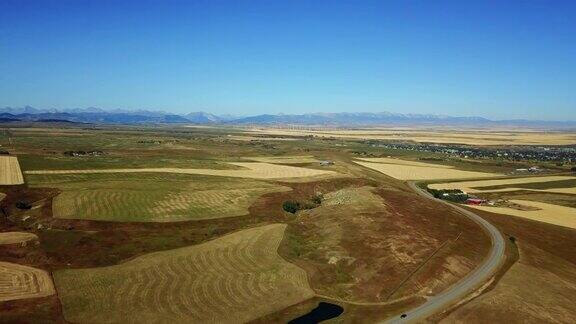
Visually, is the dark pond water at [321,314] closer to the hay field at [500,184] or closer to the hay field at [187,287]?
the hay field at [187,287]

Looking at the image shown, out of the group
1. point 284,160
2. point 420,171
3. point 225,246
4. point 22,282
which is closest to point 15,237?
point 22,282

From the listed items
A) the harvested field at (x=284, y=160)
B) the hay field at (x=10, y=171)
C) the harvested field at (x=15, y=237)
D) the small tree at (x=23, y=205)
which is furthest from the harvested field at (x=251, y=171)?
the harvested field at (x=15, y=237)

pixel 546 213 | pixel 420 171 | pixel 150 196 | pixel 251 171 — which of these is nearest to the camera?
pixel 150 196

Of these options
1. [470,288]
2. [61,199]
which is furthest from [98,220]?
[470,288]

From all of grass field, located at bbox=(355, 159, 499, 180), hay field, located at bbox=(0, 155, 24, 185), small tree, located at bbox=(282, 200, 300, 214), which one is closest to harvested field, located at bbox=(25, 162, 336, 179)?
hay field, located at bbox=(0, 155, 24, 185)

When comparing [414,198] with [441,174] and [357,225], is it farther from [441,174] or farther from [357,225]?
[441,174]

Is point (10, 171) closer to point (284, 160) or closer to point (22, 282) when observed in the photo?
point (22, 282)
